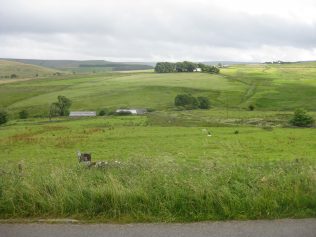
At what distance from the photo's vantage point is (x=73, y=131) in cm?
7825

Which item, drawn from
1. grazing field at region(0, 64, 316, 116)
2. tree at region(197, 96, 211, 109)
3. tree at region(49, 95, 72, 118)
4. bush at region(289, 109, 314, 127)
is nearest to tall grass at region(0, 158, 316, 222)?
bush at region(289, 109, 314, 127)

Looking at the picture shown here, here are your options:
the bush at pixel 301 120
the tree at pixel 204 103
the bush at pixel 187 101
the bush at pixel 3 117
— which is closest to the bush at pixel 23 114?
the bush at pixel 3 117

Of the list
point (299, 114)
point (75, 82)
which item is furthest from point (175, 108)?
point (75, 82)

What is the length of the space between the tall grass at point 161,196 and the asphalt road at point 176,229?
28 centimetres

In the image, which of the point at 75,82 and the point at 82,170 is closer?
the point at 82,170

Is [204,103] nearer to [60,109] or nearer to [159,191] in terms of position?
[60,109]

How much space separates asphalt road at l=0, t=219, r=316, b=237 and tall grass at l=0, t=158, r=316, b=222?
0.28m

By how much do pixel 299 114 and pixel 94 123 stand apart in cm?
4258

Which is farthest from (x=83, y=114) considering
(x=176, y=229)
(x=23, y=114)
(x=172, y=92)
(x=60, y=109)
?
(x=176, y=229)

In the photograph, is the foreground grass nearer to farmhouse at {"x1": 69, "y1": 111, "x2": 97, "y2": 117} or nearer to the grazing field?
farmhouse at {"x1": 69, "y1": 111, "x2": 97, "y2": 117}

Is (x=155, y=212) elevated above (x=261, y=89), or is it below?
above

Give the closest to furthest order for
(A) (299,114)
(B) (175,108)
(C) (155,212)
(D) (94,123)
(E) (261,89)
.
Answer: (C) (155,212), (A) (299,114), (D) (94,123), (B) (175,108), (E) (261,89)

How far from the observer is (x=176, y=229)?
6910 mm

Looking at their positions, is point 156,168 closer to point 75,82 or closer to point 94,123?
point 94,123
